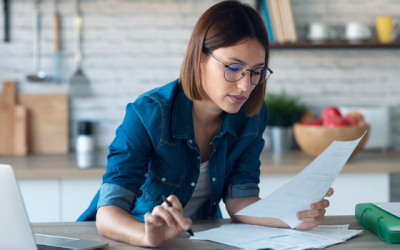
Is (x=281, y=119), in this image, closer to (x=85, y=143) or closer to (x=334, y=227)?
(x=85, y=143)

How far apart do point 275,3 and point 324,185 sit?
1743mm

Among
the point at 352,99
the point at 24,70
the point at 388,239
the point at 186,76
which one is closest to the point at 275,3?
the point at 352,99

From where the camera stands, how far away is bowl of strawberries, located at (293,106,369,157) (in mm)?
2049

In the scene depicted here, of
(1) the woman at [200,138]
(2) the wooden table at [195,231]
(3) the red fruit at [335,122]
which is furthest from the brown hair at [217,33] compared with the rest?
(3) the red fruit at [335,122]

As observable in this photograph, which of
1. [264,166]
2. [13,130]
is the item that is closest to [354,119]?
[264,166]

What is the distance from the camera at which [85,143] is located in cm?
237

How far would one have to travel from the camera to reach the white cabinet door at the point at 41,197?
194cm

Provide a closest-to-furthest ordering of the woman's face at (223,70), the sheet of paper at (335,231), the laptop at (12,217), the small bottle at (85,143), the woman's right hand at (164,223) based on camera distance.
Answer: the laptop at (12,217)
the woman's right hand at (164,223)
the sheet of paper at (335,231)
the woman's face at (223,70)
the small bottle at (85,143)

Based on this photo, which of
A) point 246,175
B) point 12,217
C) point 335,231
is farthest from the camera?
point 246,175

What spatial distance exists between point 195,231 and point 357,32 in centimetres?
201

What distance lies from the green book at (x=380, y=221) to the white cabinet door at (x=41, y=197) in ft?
4.81

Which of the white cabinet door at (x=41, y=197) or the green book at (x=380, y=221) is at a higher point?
the green book at (x=380, y=221)

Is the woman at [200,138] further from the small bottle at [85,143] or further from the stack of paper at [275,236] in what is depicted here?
the small bottle at [85,143]

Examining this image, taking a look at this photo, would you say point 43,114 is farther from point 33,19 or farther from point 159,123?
point 159,123
